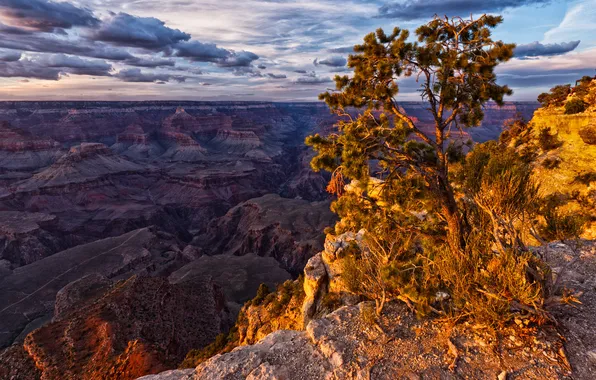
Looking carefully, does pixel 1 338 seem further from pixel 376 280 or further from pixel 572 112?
pixel 572 112

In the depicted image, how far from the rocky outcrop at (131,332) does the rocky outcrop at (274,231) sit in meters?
37.1

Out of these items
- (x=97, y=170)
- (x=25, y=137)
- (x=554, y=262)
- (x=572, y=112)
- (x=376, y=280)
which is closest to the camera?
(x=376, y=280)

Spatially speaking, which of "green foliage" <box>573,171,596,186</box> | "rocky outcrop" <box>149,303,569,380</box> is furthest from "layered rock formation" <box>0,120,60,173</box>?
"green foliage" <box>573,171,596,186</box>

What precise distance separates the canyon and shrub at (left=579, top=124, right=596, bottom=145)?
2365 cm

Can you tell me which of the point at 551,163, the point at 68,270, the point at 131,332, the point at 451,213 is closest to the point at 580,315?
the point at 451,213

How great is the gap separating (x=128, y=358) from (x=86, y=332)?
9.09m

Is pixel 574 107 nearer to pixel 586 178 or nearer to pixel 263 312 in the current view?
pixel 586 178

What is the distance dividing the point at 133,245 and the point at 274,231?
38693 mm

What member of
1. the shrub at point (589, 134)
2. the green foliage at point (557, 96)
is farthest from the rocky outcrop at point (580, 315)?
the green foliage at point (557, 96)

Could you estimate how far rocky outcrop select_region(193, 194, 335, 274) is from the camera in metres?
81.3

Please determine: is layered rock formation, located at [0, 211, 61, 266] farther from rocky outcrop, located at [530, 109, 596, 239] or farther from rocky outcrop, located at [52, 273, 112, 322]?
rocky outcrop, located at [530, 109, 596, 239]

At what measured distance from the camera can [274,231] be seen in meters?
92.1

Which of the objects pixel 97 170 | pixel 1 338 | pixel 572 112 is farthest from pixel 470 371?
pixel 97 170

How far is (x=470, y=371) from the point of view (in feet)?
29.4
